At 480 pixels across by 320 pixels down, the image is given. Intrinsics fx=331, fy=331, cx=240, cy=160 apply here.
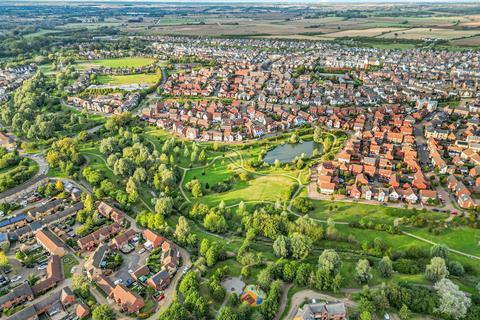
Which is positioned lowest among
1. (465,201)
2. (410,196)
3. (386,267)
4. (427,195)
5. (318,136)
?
(386,267)

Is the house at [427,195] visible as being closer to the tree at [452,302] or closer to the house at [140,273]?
the tree at [452,302]

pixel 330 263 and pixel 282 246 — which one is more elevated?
pixel 330 263

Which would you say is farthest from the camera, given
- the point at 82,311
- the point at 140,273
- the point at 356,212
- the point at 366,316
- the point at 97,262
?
the point at 356,212

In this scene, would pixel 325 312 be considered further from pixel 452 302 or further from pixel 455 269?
pixel 455 269

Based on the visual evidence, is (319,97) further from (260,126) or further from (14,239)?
(14,239)

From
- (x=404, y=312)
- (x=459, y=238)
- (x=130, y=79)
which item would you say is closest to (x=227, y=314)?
(x=404, y=312)

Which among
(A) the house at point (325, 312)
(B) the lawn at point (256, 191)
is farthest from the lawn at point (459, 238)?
(B) the lawn at point (256, 191)

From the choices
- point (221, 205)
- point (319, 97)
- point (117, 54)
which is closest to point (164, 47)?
point (117, 54)
